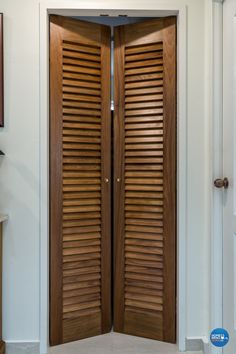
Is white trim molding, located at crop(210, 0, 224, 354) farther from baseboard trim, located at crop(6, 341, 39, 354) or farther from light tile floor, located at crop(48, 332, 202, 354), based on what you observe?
baseboard trim, located at crop(6, 341, 39, 354)

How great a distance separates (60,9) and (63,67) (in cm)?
31

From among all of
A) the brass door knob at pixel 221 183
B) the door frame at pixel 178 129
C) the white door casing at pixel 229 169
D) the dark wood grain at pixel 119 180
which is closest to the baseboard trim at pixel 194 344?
the door frame at pixel 178 129

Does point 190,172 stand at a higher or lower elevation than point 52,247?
higher

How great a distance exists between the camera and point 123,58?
7.01 ft

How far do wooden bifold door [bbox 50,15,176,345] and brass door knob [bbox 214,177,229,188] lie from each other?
0.28m

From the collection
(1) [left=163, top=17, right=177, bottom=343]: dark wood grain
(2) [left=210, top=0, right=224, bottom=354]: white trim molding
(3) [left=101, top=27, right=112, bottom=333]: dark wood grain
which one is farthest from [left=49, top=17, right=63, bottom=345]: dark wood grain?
(2) [left=210, top=0, right=224, bottom=354]: white trim molding

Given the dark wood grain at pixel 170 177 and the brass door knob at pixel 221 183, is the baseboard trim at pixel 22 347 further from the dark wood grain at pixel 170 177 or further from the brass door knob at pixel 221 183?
the brass door knob at pixel 221 183

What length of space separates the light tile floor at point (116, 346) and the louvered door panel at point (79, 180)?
0.05 metres

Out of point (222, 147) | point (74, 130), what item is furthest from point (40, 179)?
point (222, 147)

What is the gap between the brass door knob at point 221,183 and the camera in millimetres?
1786

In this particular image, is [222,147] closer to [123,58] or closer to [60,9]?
[123,58]

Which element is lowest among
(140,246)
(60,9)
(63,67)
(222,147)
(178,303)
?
(178,303)

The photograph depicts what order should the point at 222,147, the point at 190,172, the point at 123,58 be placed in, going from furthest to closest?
1. the point at 123,58
2. the point at 190,172
3. the point at 222,147

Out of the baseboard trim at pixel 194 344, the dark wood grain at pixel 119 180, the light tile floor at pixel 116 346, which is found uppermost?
the dark wood grain at pixel 119 180
